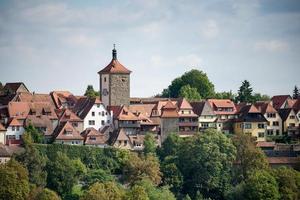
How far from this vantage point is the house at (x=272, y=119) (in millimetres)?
111188

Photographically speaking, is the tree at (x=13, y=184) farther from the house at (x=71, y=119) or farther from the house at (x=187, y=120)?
the house at (x=187, y=120)

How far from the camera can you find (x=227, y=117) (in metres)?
111

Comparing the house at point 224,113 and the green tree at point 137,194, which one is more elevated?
the house at point 224,113

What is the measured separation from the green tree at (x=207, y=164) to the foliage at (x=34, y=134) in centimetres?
1253

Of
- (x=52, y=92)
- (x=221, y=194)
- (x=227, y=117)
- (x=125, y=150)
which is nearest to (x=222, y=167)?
(x=221, y=194)

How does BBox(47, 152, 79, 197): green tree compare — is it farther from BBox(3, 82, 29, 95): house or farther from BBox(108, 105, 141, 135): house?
BBox(3, 82, 29, 95): house

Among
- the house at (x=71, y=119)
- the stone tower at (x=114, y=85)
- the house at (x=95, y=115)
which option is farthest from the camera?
the stone tower at (x=114, y=85)

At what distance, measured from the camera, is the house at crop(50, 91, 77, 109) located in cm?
10700

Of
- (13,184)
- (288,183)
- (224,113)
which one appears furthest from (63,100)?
(288,183)

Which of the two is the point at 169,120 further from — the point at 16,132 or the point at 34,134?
the point at 16,132

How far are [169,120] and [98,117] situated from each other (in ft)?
24.1

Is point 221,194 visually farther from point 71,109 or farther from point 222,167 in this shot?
point 71,109

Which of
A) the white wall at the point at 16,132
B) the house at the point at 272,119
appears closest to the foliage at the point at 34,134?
the white wall at the point at 16,132

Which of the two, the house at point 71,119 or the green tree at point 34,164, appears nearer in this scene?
the green tree at point 34,164
